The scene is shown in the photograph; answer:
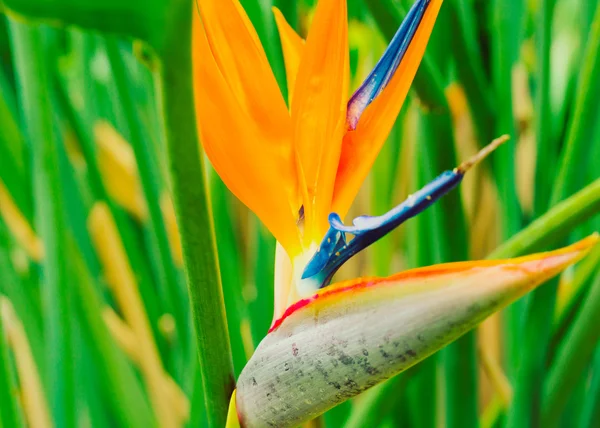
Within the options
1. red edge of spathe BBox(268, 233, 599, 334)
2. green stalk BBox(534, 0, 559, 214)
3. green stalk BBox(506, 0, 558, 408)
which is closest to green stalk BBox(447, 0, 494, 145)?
green stalk BBox(534, 0, 559, 214)

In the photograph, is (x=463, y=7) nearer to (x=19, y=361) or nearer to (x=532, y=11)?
(x=532, y=11)

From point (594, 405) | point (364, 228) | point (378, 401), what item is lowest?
point (594, 405)

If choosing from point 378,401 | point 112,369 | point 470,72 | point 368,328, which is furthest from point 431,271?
point 112,369

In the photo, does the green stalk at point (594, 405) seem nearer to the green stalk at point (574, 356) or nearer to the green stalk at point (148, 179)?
the green stalk at point (574, 356)

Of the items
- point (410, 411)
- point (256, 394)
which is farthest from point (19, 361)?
point (256, 394)

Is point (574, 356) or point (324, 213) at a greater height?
point (324, 213)

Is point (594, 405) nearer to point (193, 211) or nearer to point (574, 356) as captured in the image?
point (574, 356)

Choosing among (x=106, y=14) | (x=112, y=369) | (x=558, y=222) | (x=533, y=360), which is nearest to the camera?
(x=106, y=14)
